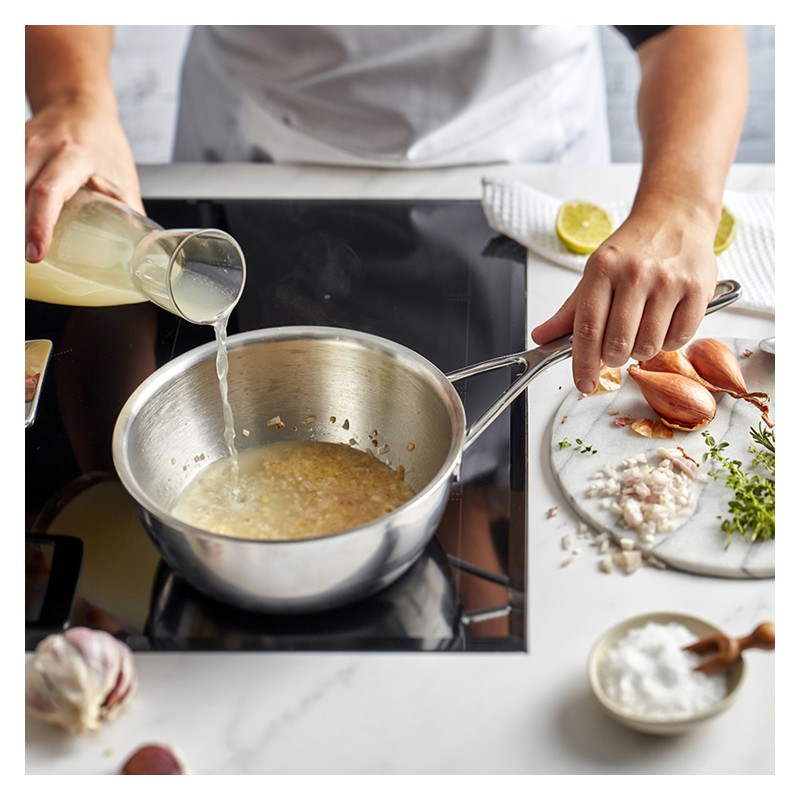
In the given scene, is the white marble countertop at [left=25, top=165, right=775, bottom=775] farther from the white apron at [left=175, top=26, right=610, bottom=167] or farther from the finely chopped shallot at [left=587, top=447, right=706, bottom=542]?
the white apron at [left=175, top=26, right=610, bottom=167]

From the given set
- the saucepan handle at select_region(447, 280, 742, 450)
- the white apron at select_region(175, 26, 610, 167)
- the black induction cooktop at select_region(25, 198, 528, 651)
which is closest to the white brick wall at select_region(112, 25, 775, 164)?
the white apron at select_region(175, 26, 610, 167)

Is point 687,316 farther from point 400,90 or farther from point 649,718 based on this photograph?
point 400,90

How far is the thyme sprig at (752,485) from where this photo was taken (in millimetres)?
887

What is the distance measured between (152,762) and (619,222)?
2.97ft

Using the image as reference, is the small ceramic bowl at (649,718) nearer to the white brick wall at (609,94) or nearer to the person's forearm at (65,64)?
the person's forearm at (65,64)

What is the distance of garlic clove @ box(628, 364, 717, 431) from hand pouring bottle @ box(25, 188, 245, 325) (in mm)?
439

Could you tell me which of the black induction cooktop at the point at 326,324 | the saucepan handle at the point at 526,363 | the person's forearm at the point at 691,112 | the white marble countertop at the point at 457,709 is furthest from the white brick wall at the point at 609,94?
the white marble countertop at the point at 457,709

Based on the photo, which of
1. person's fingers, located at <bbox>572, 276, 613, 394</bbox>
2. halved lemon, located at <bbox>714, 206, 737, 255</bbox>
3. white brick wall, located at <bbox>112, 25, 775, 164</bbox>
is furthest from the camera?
white brick wall, located at <bbox>112, 25, 775, 164</bbox>

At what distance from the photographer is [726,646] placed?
74cm

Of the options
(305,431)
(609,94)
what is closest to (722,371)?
(305,431)

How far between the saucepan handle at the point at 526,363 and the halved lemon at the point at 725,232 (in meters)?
0.17

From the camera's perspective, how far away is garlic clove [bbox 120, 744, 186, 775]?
2.39 feet

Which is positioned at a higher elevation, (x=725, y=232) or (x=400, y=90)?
(x=400, y=90)

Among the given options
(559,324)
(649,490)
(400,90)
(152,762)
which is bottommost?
(152,762)
